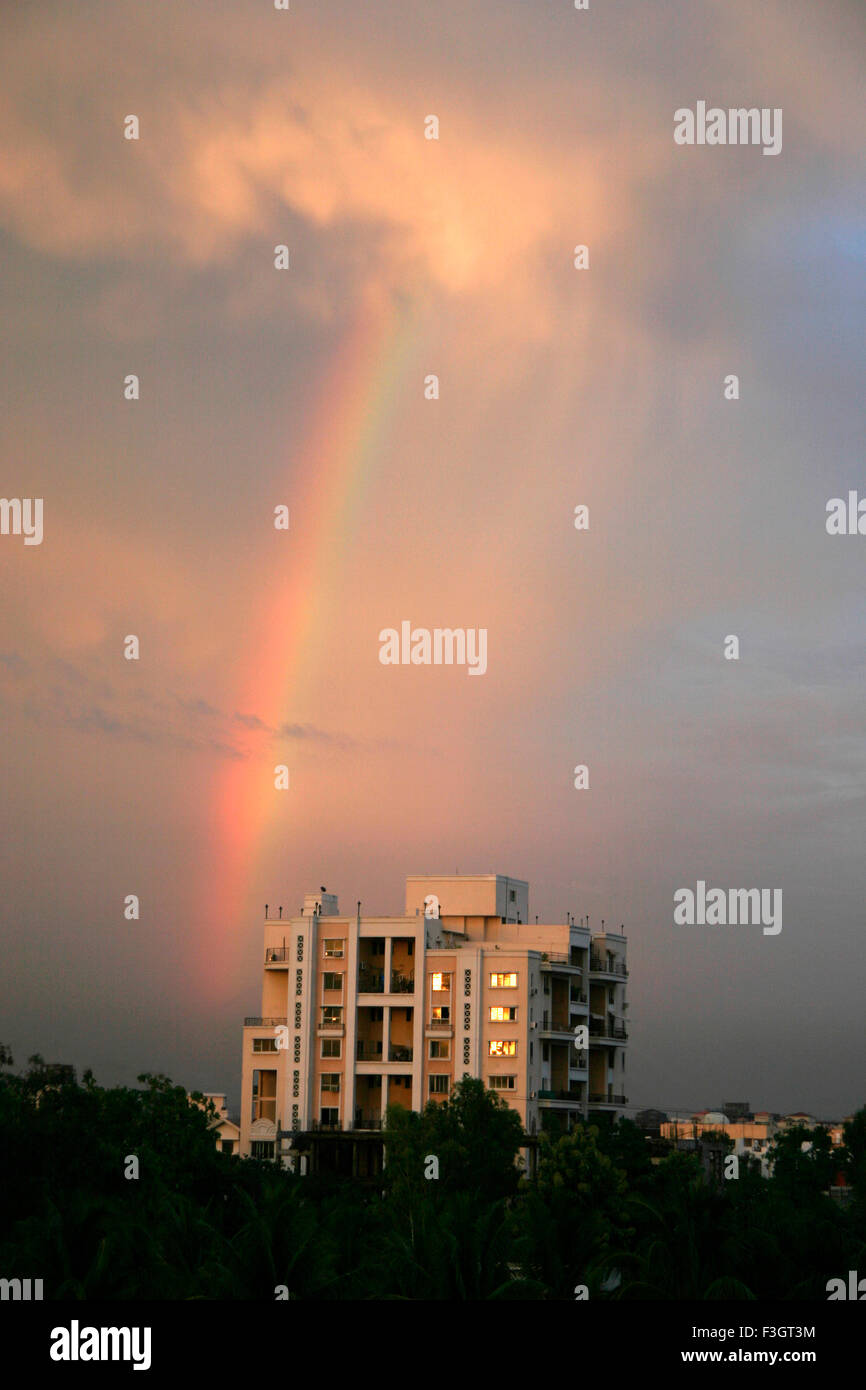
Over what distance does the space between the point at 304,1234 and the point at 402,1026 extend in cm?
7303

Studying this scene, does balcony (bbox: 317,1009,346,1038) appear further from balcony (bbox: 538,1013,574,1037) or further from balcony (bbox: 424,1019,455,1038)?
balcony (bbox: 538,1013,574,1037)

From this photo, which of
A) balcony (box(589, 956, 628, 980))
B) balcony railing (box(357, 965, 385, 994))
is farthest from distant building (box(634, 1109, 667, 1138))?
balcony railing (box(357, 965, 385, 994))

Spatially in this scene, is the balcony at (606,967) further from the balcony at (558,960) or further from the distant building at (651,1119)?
the distant building at (651,1119)

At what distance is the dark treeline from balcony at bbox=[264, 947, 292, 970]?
43416 millimetres

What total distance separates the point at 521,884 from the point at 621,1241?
176 ft

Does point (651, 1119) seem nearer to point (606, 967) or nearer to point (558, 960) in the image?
point (606, 967)

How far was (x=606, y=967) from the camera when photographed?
378ft

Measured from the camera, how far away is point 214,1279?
3547 centimetres

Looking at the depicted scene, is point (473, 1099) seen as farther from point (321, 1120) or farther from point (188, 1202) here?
point (188, 1202)

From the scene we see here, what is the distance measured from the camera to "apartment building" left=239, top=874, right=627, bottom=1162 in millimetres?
106375

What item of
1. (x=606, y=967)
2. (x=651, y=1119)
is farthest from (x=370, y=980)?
(x=651, y=1119)

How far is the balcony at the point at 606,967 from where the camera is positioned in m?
115

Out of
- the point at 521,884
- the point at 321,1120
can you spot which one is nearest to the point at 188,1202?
the point at 321,1120

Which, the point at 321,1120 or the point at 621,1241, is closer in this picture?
the point at 621,1241
